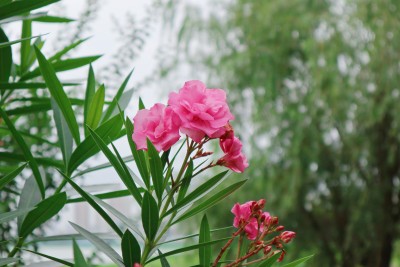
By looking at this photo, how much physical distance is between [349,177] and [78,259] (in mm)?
5431

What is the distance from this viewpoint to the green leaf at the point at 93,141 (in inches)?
35.8

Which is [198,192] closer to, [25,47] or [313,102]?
[25,47]

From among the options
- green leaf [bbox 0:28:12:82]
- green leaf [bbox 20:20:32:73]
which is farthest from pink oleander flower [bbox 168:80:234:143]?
green leaf [bbox 20:20:32:73]

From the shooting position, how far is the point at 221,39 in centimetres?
599

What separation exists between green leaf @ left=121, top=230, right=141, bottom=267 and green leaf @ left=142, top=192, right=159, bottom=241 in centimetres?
3

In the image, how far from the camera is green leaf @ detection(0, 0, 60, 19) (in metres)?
0.92

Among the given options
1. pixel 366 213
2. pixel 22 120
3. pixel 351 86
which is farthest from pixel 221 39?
pixel 22 120

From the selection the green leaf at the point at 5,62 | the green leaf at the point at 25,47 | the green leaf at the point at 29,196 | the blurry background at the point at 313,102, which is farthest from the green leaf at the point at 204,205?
the blurry background at the point at 313,102

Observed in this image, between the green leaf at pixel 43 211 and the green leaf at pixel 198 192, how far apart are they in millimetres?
159

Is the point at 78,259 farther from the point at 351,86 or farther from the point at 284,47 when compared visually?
the point at 284,47

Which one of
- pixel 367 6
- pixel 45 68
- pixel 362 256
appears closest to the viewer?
pixel 45 68

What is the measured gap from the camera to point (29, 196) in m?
1.01

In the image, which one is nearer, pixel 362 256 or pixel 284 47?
pixel 284 47

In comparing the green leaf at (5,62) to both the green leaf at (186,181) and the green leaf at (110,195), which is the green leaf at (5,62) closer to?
the green leaf at (110,195)
